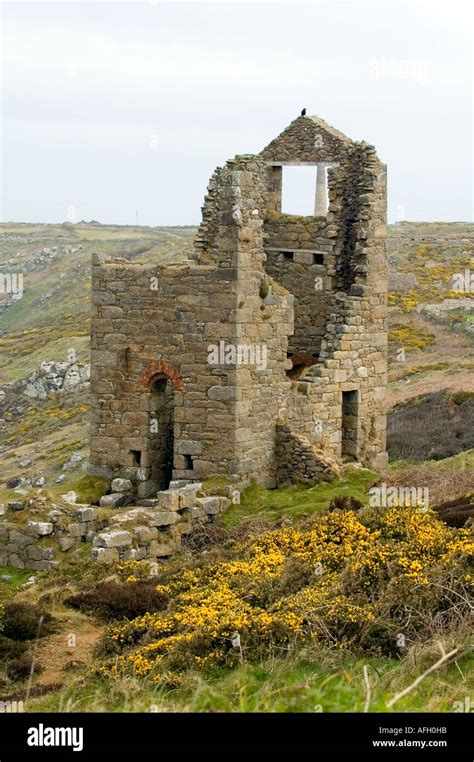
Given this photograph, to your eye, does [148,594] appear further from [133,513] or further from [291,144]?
[291,144]

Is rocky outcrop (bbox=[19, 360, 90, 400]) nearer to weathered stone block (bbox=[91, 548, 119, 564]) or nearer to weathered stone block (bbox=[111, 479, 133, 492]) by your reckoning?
weathered stone block (bbox=[111, 479, 133, 492])

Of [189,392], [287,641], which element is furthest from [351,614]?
[189,392]

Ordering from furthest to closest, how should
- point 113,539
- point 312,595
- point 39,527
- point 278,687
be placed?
point 39,527 → point 113,539 → point 312,595 → point 278,687

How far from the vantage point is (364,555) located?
14.8 meters

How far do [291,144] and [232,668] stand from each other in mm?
12972

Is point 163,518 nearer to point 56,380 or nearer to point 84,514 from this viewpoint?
point 84,514

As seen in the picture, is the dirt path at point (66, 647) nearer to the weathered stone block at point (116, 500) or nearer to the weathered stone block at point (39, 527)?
the weathered stone block at point (39, 527)

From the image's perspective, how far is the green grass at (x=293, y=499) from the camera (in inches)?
767

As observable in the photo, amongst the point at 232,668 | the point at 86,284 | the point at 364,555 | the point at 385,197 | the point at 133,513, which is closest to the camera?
the point at 232,668

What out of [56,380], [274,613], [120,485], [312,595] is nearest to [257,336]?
[120,485]

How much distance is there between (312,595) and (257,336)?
770 cm

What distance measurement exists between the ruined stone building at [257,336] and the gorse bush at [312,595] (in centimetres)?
407

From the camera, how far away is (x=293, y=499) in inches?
798
